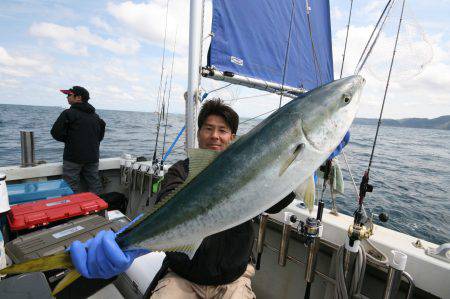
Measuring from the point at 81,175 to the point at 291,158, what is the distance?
6.17 metres

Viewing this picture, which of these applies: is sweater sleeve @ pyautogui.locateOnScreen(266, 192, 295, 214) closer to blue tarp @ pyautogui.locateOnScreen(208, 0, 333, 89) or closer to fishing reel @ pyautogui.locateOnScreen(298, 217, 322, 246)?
fishing reel @ pyautogui.locateOnScreen(298, 217, 322, 246)

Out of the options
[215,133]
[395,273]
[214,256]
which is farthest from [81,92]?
[395,273]

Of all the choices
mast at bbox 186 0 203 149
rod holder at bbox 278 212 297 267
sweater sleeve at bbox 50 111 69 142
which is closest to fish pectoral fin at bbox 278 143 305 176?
rod holder at bbox 278 212 297 267

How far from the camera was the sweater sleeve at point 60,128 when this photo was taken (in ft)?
18.4

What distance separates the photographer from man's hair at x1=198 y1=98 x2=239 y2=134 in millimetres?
2691

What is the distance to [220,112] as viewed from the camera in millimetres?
2693

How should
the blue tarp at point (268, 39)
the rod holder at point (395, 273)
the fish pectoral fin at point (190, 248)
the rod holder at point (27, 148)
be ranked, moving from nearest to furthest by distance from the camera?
the fish pectoral fin at point (190, 248), the rod holder at point (395, 273), the blue tarp at point (268, 39), the rod holder at point (27, 148)

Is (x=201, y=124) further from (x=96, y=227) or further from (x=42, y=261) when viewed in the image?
(x=96, y=227)

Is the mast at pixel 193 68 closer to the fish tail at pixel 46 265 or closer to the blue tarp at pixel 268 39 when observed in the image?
the blue tarp at pixel 268 39

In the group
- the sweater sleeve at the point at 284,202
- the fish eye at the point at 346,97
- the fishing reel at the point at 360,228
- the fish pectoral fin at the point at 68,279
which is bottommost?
the fish pectoral fin at the point at 68,279

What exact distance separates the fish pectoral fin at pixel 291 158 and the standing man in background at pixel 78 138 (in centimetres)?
571

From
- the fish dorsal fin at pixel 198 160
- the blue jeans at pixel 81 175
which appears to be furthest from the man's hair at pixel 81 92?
the fish dorsal fin at pixel 198 160

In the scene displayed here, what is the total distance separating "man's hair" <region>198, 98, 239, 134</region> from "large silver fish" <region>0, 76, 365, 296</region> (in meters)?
1.17

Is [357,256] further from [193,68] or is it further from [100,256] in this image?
[193,68]
